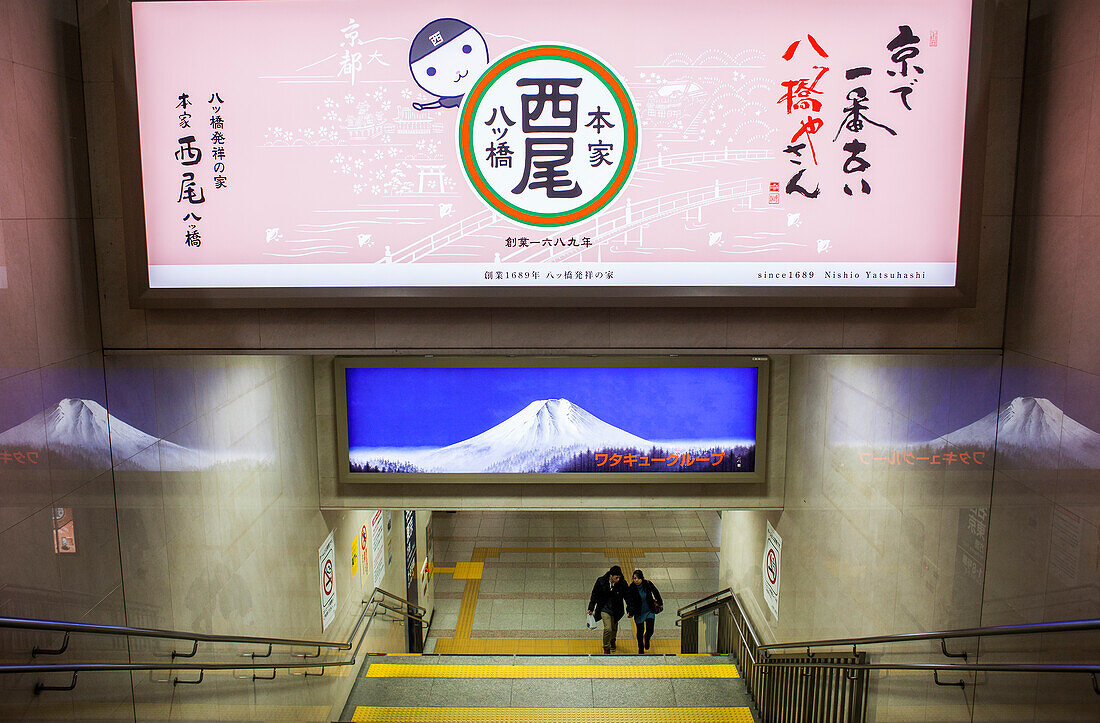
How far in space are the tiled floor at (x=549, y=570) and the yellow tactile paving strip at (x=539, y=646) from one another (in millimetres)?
12

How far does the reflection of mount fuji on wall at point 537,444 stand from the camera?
5332 mm

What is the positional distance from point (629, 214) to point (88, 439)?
2679 mm

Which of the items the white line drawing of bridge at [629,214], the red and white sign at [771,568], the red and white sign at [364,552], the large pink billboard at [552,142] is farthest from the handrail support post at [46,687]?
the red and white sign at [771,568]

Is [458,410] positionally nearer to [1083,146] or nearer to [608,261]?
[608,261]

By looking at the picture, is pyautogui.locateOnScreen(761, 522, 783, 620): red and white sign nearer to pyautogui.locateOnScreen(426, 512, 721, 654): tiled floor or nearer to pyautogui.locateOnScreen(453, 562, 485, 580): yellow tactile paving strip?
pyautogui.locateOnScreen(426, 512, 721, 654): tiled floor

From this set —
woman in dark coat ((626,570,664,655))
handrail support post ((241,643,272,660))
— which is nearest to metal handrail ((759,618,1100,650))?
woman in dark coat ((626,570,664,655))

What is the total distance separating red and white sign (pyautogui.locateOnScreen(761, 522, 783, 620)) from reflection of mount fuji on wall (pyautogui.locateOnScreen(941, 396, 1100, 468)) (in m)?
3.04

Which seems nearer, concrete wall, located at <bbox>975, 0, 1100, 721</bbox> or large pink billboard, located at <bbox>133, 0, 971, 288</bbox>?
concrete wall, located at <bbox>975, 0, 1100, 721</bbox>

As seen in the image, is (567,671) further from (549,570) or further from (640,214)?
(640,214)

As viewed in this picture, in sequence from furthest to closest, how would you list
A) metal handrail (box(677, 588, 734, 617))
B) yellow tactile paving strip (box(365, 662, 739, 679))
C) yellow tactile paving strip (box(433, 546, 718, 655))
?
yellow tactile paving strip (box(433, 546, 718, 655))
metal handrail (box(677, 588, 734, 617))
yellow tactile paving strip (box(365, 662, 739, 679))

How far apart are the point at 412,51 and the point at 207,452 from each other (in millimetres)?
2672

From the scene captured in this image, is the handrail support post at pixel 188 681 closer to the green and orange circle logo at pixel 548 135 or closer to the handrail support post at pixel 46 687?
the handrail support post at pixel 46 687

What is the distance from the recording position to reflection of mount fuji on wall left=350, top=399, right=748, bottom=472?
210 inches

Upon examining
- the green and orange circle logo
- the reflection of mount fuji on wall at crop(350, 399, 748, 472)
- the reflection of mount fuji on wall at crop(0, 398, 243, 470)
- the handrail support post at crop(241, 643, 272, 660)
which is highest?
the green and orange circle logo
